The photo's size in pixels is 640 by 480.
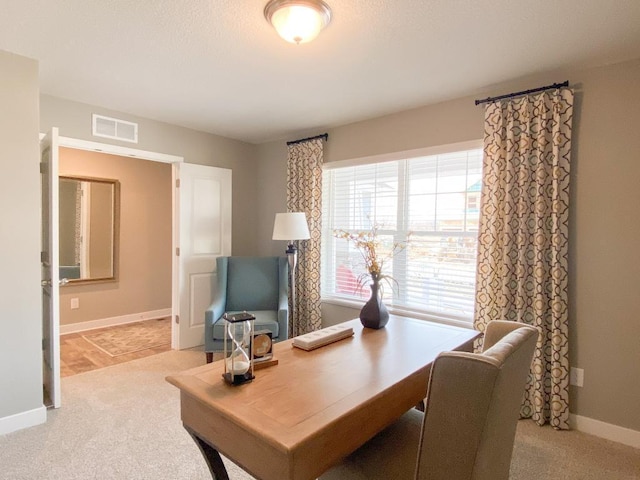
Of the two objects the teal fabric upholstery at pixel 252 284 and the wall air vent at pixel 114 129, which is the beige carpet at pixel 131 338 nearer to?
the teal fabric upholstery at pixel 252 284

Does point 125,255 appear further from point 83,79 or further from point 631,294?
point 631,294

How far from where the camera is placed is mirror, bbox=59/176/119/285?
177 inches

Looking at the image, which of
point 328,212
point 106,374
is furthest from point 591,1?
point 106,374

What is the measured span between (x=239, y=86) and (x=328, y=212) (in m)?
1.62

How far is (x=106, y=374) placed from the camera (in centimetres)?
322

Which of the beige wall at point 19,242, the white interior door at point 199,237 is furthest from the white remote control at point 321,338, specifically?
the white interior door at point 199,237

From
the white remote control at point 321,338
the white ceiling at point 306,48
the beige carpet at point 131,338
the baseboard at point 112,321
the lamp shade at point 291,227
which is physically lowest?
the beige carpet at point 131,338

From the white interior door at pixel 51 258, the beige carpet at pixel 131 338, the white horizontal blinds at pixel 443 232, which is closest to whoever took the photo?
the white interior door at pixel 51 258

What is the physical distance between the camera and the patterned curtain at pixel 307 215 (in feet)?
12.6

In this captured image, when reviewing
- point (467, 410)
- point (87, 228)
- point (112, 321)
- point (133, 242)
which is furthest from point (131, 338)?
point (467, 410)

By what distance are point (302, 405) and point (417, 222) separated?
2.38 metres

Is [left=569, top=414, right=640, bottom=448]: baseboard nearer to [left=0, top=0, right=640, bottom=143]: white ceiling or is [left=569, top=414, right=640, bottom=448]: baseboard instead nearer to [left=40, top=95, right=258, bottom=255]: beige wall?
[left=0, top=0, right=640, bottom=143]: white ceiling

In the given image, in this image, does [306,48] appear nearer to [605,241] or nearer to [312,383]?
[312,383]

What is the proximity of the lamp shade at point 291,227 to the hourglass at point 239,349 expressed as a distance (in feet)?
7.13
